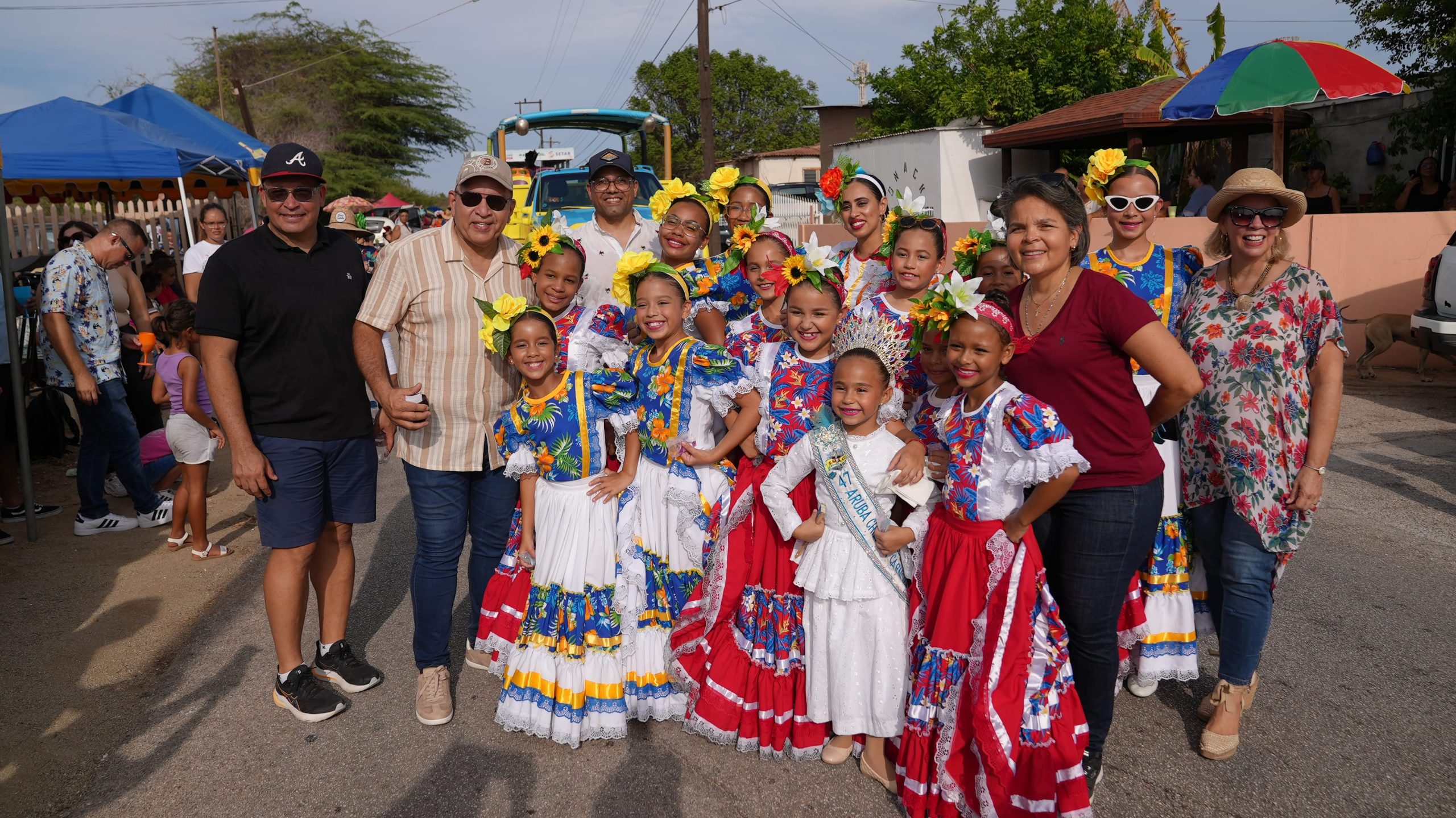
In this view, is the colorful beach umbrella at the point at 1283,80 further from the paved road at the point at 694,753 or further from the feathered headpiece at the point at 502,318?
the feathered headpiece at the point at 502,318

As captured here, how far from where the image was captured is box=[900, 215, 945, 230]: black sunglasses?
149 inches

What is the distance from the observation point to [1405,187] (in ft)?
39.0

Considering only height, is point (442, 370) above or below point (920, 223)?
below

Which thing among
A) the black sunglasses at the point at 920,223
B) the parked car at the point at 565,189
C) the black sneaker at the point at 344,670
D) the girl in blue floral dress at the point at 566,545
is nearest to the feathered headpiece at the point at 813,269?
the black sunglasses at the point at 920,223

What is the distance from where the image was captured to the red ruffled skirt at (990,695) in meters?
2.82

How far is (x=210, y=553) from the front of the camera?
18.9ft

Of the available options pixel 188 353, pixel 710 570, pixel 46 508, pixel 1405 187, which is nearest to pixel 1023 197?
pixel 710 570

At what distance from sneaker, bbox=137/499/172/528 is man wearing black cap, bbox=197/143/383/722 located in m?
3.50

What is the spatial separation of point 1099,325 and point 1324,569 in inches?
129

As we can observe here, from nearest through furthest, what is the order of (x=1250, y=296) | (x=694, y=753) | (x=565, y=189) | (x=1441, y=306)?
(x=1250, y=296) → (x=694, y=753) → (x=1441, y=306) → (x=565, y=189)

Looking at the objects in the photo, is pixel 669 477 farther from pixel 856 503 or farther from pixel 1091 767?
pixel 1091 767

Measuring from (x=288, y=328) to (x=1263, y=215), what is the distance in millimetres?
3695

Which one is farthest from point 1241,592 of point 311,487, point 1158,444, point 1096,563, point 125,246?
point 125,246

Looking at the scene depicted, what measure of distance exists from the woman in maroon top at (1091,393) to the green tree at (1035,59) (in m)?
22.6
